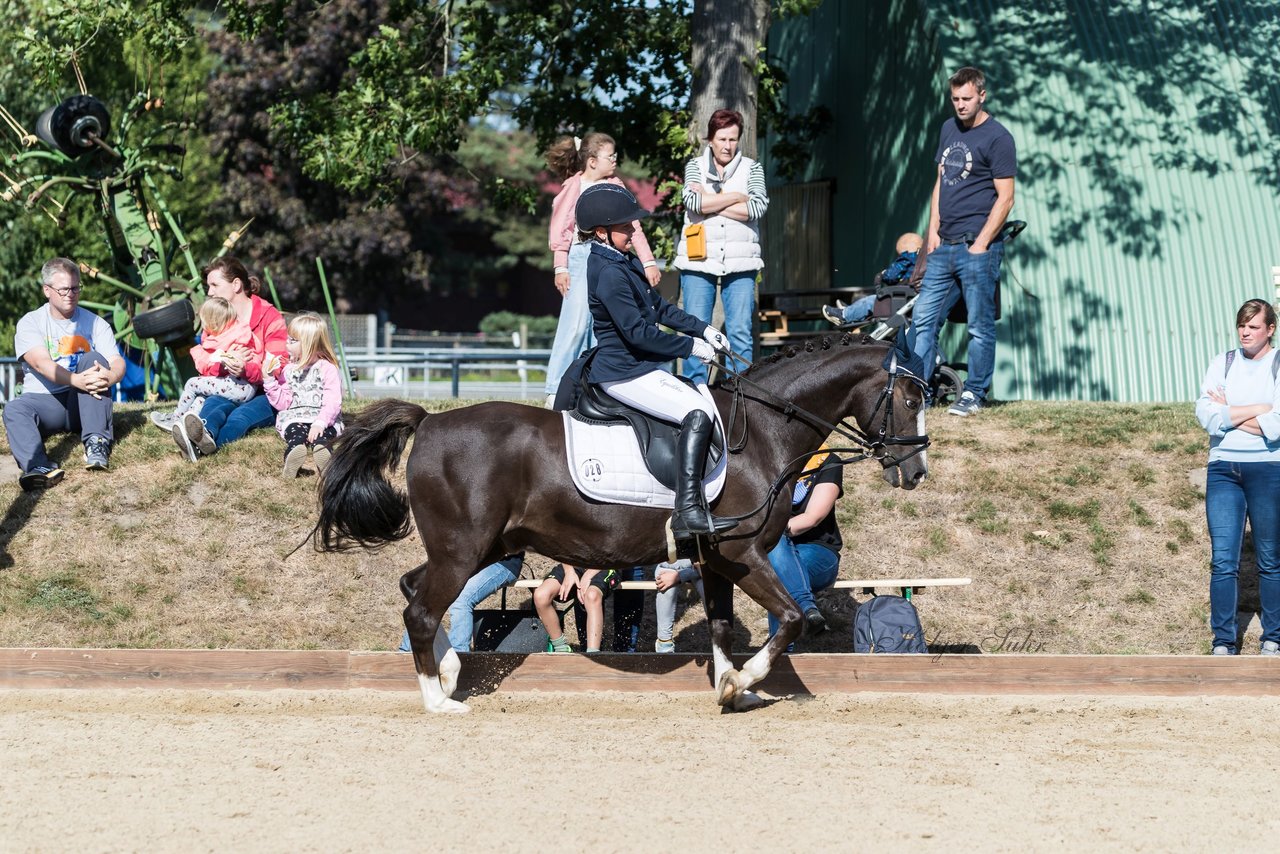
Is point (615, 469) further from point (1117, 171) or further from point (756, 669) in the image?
point (1117, 171)

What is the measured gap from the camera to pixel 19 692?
300 inches

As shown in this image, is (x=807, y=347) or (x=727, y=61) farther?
(x=727, y=61)

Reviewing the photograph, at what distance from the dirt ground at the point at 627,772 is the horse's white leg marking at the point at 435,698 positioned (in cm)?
12

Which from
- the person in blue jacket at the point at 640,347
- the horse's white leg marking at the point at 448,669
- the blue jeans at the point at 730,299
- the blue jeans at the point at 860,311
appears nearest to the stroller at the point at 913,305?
the blue jeans at the point at 860,311

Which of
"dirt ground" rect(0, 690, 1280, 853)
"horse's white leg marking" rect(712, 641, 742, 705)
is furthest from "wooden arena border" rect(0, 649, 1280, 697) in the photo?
"horse's white leg marking" rect(712, 641, 742, 705)

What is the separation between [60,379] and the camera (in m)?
9.83

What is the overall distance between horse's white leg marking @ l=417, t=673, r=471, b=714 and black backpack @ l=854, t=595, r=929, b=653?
2385 millimetres

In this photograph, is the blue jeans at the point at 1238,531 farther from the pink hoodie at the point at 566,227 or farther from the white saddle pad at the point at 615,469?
the pink hoodie at the point at 566,227

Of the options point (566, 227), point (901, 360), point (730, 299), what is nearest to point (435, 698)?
point (901, 360)

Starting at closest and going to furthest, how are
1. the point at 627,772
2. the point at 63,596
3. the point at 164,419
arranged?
the point at 627,772, the point at 63,596, the point at 164,419

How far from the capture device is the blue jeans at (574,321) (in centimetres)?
942

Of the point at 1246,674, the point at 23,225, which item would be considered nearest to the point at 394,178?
the point at 1246,674

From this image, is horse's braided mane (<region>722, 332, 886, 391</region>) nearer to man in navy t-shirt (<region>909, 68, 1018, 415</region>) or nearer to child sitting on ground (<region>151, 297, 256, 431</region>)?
man in navy t-shirt (<region>909, 68, 1018, 415</region>)

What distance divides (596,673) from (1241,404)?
3.91 meters
